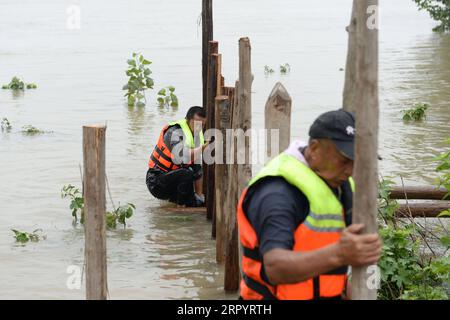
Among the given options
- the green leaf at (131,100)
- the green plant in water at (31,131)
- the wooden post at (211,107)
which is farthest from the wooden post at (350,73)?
the green leaf at (131,100)

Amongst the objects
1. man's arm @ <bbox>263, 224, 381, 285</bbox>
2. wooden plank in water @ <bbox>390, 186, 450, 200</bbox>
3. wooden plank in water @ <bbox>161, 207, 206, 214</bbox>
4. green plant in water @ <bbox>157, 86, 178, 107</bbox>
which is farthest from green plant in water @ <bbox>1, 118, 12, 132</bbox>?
man's arm @ <bbox>263, 224, 381, 285</bbox>

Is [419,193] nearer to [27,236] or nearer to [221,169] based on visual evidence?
[221,169]

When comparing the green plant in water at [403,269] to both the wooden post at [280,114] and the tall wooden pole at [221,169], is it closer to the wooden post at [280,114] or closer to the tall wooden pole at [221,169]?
the wooden post at [280,114]

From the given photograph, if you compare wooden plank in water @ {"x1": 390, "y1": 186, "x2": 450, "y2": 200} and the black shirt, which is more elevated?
the black shirt

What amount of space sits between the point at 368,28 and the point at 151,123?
45.3 ft

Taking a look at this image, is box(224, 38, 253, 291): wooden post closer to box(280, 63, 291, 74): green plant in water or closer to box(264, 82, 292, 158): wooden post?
box(264, 82, 292, 158): wooden post

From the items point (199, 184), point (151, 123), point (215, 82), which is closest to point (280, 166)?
point (215, 82)

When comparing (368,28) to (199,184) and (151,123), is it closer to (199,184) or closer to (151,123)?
(199,184)

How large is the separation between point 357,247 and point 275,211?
0.35 m

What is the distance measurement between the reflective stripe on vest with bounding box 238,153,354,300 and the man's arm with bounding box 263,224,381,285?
16 centimetres

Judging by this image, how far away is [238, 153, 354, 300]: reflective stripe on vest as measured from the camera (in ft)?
13.2

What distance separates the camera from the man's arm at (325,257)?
12.4 feet
